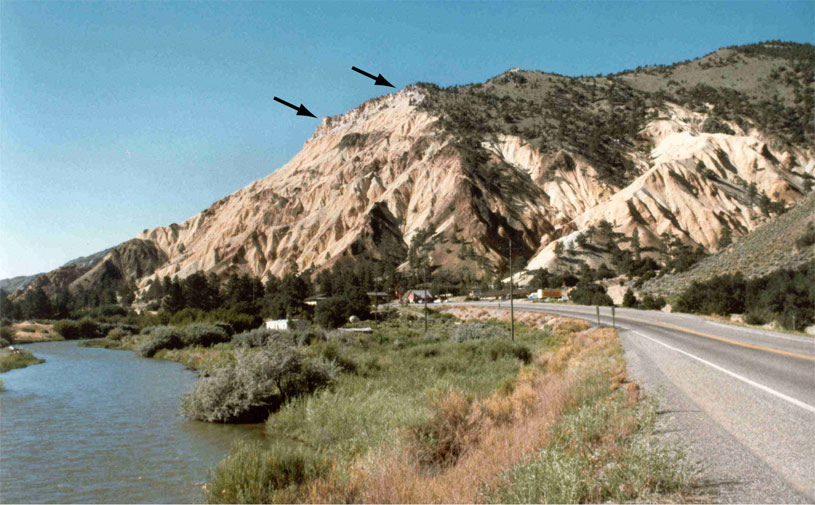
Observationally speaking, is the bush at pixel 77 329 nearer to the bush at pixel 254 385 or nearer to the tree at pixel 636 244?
the bush at pixel 254 385

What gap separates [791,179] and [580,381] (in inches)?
5021

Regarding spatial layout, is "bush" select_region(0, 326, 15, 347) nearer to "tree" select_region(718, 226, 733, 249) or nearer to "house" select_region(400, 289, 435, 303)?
"house" select_region(400, 289, 435, 303)

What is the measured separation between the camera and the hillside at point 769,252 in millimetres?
42062

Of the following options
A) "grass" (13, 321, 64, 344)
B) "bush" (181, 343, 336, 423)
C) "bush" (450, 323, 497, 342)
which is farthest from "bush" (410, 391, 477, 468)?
"grass" (13, 321, 64, 344)

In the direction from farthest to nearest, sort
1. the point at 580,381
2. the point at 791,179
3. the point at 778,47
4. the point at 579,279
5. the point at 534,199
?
1. the point at 778,47
2. the point at 534,199
3. the point at 791,179
4. the point at 579,279
5. the point at 580,381

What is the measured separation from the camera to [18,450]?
55.3 ft

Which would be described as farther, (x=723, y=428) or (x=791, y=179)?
(x=791, y=179)

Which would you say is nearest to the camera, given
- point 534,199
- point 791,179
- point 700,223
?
point 700,223

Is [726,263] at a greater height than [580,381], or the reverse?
[726,263]

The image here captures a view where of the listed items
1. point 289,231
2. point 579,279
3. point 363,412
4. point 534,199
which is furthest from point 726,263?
point 289,231

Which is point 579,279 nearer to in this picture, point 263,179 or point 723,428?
point 723,428

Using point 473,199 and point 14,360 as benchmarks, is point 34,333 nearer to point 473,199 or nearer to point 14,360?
point 14,360

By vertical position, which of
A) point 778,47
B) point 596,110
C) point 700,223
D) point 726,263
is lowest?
point 726,263

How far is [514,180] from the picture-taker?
126 metres
